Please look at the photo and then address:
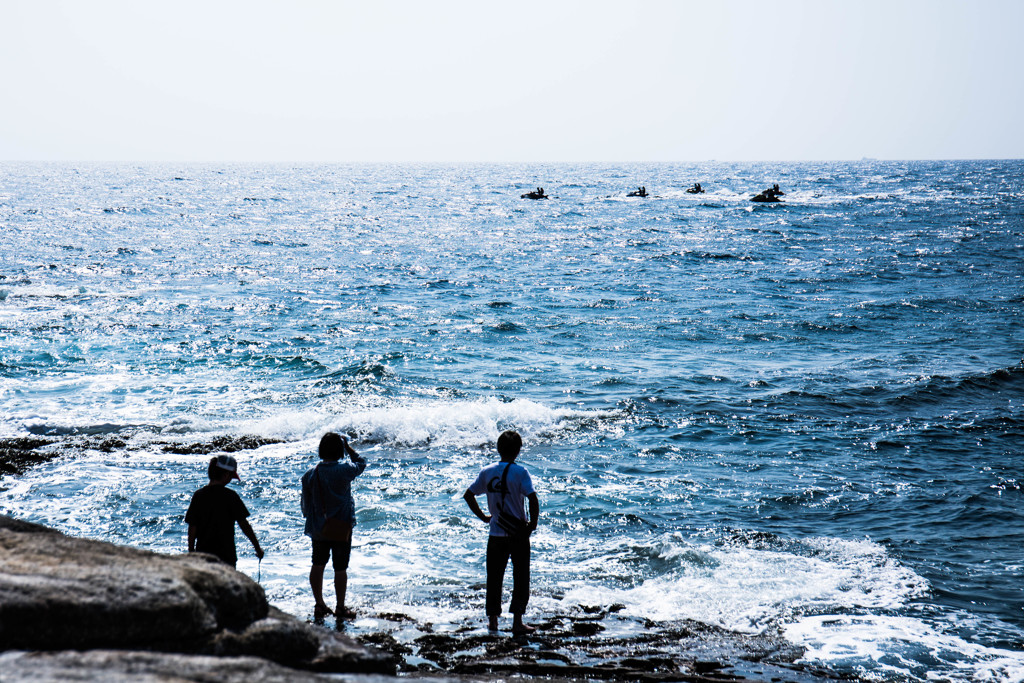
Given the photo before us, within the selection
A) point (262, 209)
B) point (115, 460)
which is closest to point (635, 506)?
point (115, 460)

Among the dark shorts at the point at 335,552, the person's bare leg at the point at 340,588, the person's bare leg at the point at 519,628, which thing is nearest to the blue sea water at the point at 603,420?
the person's bare leg at the point at 340,588

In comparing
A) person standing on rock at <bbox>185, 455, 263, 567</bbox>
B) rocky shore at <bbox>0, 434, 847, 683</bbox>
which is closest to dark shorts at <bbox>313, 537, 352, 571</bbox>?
person standing on rock at <bbox>185, 455, 263, 567</bbox>

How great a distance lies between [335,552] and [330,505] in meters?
0.52

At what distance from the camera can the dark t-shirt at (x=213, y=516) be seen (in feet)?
22.8

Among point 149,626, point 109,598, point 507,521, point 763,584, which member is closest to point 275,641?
point 149,626

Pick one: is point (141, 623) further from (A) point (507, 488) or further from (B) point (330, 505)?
(A) point (507, 488)

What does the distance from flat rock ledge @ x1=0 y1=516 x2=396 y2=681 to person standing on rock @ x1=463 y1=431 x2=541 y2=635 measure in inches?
128

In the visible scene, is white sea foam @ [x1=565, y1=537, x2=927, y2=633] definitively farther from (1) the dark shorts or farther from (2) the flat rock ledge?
(2) the flat rock ledge

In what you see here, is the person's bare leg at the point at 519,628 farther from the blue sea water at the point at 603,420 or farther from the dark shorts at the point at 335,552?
the dark shorts at the point at 335,552

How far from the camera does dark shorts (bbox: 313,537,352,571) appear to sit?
7.67m

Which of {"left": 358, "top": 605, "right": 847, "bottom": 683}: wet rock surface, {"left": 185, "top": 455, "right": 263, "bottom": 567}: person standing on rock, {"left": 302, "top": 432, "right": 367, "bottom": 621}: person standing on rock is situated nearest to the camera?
{"left": 358, "top": 605, "right": 847, "bottom": 683}: wet rock surface

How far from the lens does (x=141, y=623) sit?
3.63 meters

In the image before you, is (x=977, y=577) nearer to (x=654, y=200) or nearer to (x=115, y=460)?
(x=115, y=460)

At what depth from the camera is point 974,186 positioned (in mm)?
104812
